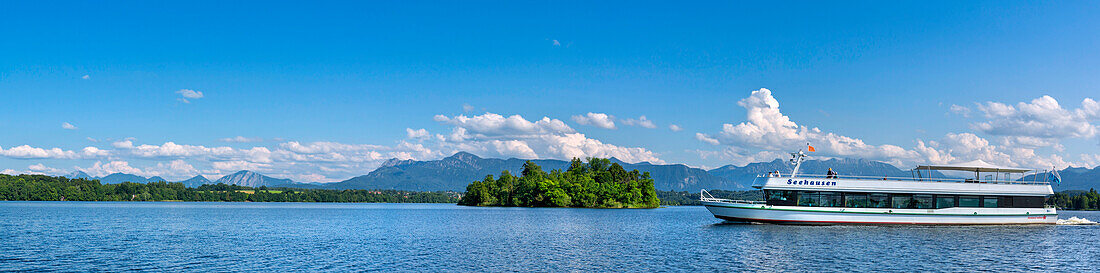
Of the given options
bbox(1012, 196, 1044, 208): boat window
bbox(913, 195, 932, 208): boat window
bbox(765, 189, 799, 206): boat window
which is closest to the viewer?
Answer: bbox(765, 189, 799, 206): boat window

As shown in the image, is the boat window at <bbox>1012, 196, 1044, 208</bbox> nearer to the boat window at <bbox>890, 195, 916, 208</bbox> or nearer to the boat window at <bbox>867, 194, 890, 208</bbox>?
the boat window at <bbox>890, 195, 916, 208</bbox>

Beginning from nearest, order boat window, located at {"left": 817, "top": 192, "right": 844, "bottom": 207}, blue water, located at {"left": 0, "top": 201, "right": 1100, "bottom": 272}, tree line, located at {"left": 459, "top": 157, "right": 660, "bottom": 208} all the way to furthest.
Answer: blue water, located at {"left": 0, "top": 201, "right": 1100, "bottom": 272} < boat window, located at {"left": 817, "top": 192, "right": 844, "bottom": 207} < tree line, located at {"left": 459, "top": 157, "right": 660, "bottom": 208}

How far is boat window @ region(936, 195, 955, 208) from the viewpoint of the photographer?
238 ft

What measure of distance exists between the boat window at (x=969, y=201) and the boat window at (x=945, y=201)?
91cm

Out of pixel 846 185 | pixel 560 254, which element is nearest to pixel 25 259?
pixel 560 254

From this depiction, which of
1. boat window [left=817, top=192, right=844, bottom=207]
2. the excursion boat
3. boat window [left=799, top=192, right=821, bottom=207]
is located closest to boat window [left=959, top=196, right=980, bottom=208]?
the excursion boat

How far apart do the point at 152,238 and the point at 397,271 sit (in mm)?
30005

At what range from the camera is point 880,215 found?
233ft

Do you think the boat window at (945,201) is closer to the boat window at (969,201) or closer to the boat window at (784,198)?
the boat window at (969,201)

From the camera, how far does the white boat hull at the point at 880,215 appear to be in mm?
69938

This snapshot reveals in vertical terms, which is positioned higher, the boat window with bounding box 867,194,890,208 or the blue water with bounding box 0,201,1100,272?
the boat window with bounding box 867,194,890,208

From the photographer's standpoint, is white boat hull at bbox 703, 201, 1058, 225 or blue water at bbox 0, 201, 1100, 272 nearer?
blue water at bbox 0, 201, 1100, 272

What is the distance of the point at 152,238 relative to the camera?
5647cm

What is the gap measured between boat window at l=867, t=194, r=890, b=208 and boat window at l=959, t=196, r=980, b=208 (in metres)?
7.51
